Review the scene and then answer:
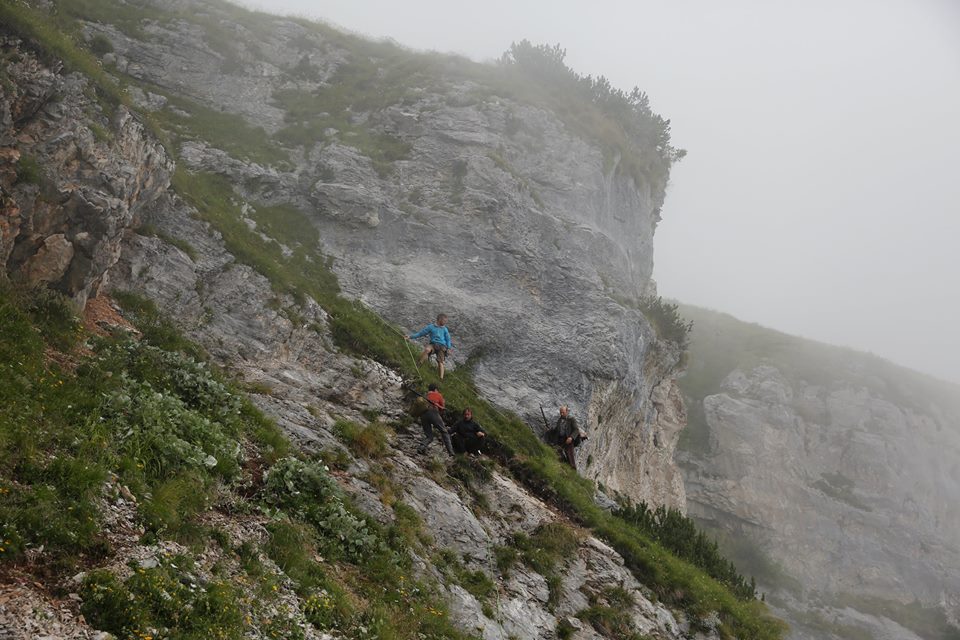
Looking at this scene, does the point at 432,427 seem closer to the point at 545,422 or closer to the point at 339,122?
the point at 545,422

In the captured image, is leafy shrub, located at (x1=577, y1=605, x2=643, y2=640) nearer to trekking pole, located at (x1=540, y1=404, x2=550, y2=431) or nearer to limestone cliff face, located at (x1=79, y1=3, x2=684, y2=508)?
trekking pole, located at (x1=540, y1=404, x2=550, y2=431)

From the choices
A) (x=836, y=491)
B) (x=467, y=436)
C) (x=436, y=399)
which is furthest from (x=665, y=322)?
(x=836, y=491)

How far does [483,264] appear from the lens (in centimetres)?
2780

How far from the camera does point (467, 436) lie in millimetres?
17328

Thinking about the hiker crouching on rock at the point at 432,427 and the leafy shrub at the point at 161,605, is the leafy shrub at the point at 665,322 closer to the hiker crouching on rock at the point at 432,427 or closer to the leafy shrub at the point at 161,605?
the hiker crouching on rock at the point at 432,427

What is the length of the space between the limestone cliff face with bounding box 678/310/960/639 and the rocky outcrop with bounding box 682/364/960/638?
4.3 inches

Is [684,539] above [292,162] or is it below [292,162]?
below

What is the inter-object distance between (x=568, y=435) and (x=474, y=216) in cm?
1240

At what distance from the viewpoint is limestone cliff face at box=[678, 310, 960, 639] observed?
4781 centimetres

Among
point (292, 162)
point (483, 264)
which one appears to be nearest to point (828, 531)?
point (483, 264)

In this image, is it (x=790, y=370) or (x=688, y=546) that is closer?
(x=688, y=546)

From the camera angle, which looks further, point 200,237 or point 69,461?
point 200,237

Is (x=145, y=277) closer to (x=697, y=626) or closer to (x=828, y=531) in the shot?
(x=697, y=626)

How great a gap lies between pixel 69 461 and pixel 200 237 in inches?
499
